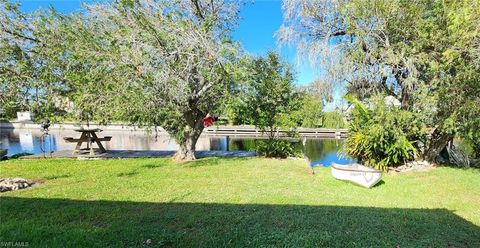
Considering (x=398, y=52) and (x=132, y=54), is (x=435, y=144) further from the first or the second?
(x=132, y=54)

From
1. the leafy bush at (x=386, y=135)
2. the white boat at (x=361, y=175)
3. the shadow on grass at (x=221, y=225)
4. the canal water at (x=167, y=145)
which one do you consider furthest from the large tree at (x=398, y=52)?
the shadow on grass at (x=221, y=225)

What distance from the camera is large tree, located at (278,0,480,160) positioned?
23.7 ft

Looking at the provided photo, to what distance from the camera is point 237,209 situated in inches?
181

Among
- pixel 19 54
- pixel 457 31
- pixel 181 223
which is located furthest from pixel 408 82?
pixel 19 54

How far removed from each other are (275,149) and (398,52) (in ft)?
16.7

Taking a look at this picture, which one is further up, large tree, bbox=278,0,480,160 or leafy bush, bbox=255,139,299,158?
large tree, bbox=278,0,480,160

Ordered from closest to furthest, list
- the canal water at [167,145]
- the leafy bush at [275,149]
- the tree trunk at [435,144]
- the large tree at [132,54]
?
the large tree at [132,54] < the tree trunk at [435,144] < the leafy bush at [275,149] < the canal water at [167,145]

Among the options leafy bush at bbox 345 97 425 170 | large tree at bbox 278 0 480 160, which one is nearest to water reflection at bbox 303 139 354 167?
leafy bush at bbox 345 97 425 170

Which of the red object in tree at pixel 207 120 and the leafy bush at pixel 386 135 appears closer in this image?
the leafy bush at pixel 386 135

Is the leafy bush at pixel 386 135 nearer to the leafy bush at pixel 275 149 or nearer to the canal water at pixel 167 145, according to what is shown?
the canal water at pixel 167 145

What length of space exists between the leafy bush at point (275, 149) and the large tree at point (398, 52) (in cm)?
319

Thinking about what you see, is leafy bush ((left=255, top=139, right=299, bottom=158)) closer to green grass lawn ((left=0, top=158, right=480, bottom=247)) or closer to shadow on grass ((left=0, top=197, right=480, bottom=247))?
green grass lawn ((left=0, top=158, right=480, bottom=247))

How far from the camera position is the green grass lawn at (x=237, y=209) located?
3.54 m

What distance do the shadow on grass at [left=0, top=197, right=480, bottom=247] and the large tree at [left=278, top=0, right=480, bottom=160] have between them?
12.6 feet
